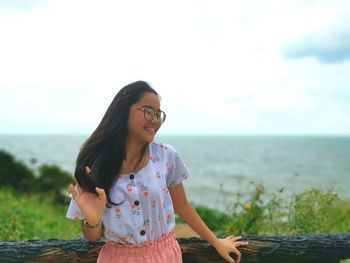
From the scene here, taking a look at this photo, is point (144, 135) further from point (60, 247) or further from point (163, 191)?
point (60, 247)

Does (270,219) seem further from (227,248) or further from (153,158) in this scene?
(153,158)

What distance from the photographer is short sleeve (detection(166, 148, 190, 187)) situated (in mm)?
2428

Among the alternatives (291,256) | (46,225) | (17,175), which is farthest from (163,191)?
(17,175)

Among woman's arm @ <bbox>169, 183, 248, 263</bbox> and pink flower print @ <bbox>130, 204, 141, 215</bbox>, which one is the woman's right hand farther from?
woman's arm @ <bbox>169, 183, 248, 263</bbox>

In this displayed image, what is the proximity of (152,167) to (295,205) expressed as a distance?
103 inches

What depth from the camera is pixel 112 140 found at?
2.28 metres

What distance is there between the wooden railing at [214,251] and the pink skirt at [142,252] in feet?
0.66

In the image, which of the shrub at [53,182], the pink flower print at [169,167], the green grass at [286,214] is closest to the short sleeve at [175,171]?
the pink flower print at [169,167]

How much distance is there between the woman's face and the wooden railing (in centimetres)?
70

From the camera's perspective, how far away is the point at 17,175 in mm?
16000

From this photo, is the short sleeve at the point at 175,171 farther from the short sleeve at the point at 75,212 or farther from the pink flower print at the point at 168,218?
the short sleeve at the point at 75,212

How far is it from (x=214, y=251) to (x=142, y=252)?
0.53 meters

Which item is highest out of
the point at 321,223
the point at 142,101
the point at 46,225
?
the point at 142,101

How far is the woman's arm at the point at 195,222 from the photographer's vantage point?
8.11 feet
